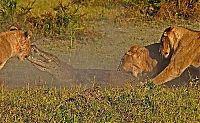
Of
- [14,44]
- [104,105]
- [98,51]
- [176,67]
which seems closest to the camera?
[104,105]

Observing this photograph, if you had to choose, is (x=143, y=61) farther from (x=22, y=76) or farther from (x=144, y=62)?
(x=22, y=76)

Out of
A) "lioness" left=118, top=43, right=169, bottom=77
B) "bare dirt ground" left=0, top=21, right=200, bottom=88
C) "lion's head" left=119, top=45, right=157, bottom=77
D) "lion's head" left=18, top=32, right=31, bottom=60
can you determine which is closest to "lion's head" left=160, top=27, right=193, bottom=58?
"lioness" left=118, top=43, right=169, bottom=77

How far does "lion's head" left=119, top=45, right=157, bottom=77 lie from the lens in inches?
410

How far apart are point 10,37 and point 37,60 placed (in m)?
0.58

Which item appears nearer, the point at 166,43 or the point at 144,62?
the point at 166,43

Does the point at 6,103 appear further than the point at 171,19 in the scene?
No

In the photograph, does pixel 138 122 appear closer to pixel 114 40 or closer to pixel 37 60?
pixel 37 60

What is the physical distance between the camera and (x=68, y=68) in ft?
34.3

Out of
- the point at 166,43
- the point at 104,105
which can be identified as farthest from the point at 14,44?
the point at 104,105

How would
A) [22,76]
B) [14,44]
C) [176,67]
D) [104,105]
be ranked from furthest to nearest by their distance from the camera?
[22,76]
[14,44]
[176,67]
[104,105]

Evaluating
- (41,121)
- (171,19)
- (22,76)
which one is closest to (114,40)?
(171,19)

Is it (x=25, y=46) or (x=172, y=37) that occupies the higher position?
(x=172, y=37)

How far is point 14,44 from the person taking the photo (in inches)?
396

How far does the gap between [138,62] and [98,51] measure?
112 inches
